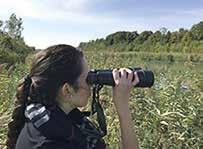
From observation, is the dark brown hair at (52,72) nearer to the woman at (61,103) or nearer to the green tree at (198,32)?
the woman at (61,103)

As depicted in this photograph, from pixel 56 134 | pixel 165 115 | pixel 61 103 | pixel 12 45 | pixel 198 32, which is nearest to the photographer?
pixel 56 134

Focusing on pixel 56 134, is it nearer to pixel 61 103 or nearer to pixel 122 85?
pixel 61 103

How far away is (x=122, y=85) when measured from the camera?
210 cm

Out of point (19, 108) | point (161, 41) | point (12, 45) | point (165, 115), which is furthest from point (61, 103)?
point (161, 41)

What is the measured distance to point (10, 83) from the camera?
6.64 meters

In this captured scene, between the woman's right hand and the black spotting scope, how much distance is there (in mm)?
19

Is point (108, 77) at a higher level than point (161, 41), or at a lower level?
higher

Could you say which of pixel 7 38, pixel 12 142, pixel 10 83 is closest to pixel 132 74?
pixel 12 142

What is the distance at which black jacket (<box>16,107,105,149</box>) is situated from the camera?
196 cm

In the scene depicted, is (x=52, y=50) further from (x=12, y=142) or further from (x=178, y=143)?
(x=178, y=143)

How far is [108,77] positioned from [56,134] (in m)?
0.31

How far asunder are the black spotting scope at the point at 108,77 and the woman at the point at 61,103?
2 cm

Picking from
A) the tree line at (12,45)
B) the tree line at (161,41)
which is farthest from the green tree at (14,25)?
the tree line at (161,41)

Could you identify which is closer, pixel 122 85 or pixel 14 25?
pixel 122 85
